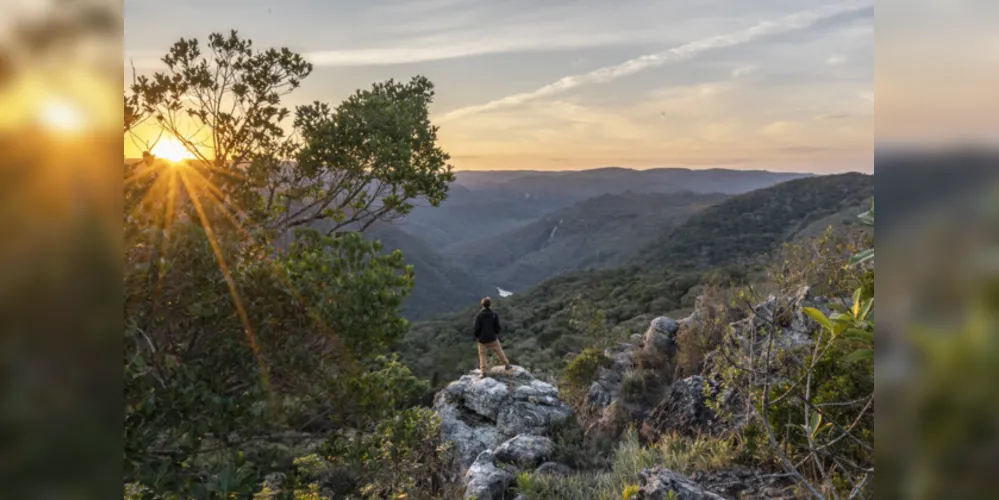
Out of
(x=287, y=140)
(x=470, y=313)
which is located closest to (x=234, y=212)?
(x=287, y=140)

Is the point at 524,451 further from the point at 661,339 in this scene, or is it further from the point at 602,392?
the point at 661,339

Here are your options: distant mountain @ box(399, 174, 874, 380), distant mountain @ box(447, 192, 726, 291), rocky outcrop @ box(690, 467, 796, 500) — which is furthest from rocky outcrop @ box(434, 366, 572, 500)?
distant mountain @ box(447, 192, 726, 291)

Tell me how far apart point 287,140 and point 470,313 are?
37970 mm

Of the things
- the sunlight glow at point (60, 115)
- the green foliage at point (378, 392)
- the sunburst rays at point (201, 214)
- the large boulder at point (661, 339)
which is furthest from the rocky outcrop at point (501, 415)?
the sunlight glow at point (60, 115)

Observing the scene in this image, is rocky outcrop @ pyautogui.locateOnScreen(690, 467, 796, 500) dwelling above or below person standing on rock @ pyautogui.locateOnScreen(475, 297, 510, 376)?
below

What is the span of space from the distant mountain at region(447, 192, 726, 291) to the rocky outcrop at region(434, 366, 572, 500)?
75398mm

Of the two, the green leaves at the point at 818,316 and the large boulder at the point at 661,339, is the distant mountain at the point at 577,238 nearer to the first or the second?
the large boulder at the point at 661,339

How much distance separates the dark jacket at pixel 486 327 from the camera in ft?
33.2

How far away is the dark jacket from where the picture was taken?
33.2 feet

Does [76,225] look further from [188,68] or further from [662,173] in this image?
[662,173]

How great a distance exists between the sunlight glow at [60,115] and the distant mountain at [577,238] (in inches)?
3323

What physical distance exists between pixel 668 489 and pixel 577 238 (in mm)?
112280

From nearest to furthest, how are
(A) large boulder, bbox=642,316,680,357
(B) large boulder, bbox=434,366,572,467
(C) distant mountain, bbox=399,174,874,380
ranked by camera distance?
(B) large boulder, bbox=434,366,572,467
(A) large boulder, bbox=642,316,680,357
(C) distant mountain, bbox=399,174,874,380

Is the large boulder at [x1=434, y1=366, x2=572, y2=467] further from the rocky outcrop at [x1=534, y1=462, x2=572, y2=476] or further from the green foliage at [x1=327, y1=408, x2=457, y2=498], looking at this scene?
the rocky outcrop at [x1=534, y1=462, x2=572, y2=476]
